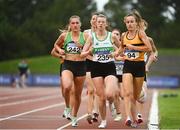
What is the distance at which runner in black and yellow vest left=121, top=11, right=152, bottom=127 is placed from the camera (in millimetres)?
12359

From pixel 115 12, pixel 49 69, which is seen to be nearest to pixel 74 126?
pixel 49 69

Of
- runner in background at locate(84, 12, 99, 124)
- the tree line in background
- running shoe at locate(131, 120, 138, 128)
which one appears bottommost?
running shoe at locate(131, 120, 138, 128)

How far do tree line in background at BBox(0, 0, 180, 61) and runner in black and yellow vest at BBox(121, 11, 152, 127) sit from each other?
55696mm

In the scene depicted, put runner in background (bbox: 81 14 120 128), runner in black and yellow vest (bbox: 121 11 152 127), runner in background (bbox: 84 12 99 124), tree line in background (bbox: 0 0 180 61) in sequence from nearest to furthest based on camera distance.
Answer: runner in black and yellow vest (bbox: 121 11 152 127) → runner in background (bbox: 81 14 120 128) → runner in background (bbox: 84 12 99 124) → tree line in background (bbox: 0 0 180 61)

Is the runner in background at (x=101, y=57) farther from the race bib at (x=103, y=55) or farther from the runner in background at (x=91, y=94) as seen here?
the runner in background at (x=91, y=94)

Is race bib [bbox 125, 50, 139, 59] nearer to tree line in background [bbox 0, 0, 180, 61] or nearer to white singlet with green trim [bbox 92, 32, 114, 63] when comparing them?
white singlet with green trim [bbox 92, 32, 114, 63]

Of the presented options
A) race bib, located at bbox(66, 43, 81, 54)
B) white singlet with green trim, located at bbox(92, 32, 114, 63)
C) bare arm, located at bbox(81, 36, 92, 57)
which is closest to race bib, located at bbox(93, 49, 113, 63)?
white singlet with green trim, located at bbox(92, 32, 114, 63)

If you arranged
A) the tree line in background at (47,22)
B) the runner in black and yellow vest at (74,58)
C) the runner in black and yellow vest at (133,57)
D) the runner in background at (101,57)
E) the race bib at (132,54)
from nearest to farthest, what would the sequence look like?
the runner in black and yellow vest at (133,57)
the race bib at (132,54)
the runner in background at (101,57)
the runner in black and yellow vest at (74,58)
the tree line in background at (47,22)

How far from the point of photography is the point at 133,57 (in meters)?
12.5

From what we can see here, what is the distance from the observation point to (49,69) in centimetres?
6556

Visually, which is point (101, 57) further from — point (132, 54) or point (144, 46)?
point (144, 46)

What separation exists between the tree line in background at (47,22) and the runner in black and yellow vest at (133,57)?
55.7 m

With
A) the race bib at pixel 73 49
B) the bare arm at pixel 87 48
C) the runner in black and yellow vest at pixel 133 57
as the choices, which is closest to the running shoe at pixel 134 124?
the runner in black and yellow vest at pixel 133 57

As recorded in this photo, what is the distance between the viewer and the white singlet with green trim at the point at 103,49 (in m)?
12.6
